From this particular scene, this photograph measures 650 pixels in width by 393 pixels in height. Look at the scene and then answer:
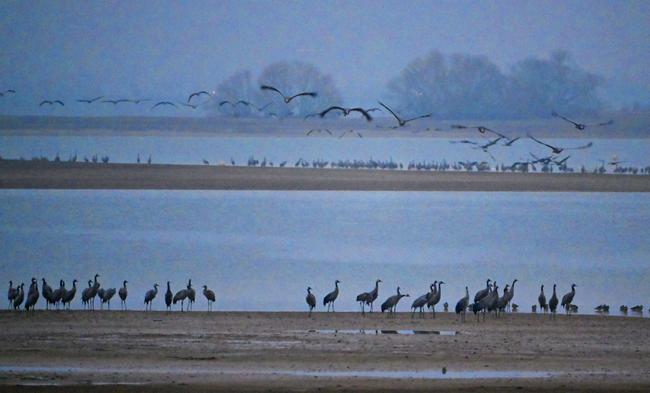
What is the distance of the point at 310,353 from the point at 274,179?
79.5 feet

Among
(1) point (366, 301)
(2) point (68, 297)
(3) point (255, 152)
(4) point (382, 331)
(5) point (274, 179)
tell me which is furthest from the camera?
(3) point (255, 152)

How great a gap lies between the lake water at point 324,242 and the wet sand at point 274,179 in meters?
0.33

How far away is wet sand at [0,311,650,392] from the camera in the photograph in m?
8.63

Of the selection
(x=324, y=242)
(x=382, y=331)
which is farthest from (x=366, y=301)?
(x=324, y=242)

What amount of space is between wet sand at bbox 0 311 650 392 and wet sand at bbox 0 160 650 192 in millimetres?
20468

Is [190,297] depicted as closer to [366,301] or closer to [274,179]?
[366,301]

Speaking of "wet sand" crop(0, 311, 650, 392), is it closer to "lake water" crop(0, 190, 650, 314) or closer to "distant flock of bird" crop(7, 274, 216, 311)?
"distant flock of bird" crop(7, 274, 216, 311)

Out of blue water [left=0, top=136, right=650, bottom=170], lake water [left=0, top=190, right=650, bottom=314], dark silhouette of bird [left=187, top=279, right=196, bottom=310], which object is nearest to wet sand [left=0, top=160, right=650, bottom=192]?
lake water [left=0, top=190, right=650, bottom=314]

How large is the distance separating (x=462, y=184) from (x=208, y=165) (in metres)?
7.90

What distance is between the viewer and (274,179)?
3394 cm

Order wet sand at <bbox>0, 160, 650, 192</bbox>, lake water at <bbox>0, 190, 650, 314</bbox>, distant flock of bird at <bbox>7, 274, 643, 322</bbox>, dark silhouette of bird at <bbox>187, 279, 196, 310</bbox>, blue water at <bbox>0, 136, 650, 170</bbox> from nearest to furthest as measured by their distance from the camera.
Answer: distant flock of bird at <bbox>7, 274, 643, 322</bbox>, dark silhouette of bird at <bbox>187, 279, 196, 310</bbox>, lake water at <bbox>0, 190, 650, 314</bbox>, wet sand at <bbox>0, 160, 650, 192</bbox>, blue water at <bbox>0, 136, 650, 170</bbox>

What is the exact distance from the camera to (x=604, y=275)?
17.7 metres

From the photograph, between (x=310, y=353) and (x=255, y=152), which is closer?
(x=310, y=353)

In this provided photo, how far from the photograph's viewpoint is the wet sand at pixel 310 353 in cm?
863
